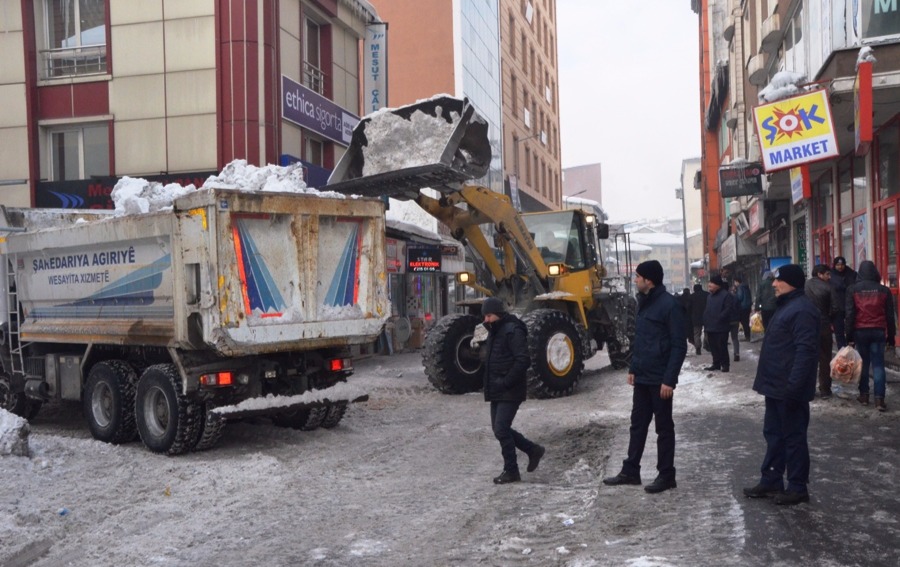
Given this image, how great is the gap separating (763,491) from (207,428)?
218 inches

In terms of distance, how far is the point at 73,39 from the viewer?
2002 cm

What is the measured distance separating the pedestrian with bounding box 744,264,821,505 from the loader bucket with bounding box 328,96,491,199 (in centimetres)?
592

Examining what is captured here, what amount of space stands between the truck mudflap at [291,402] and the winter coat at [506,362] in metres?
2.91

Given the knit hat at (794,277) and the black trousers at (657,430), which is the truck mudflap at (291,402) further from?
the knit hat at (794,277)

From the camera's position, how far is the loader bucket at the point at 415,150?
11914 millimetres

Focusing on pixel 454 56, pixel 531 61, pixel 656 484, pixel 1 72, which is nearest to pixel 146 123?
pixel 1 72

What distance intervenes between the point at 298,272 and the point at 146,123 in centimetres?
1130

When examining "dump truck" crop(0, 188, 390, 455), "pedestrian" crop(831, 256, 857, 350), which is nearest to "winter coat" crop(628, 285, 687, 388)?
"dump truck" crop(0, 188, 390, 455)

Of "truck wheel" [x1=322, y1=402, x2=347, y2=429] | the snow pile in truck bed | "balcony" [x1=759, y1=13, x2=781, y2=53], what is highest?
"balcony" [x1=759, y1=13, x2=781, y2=53]

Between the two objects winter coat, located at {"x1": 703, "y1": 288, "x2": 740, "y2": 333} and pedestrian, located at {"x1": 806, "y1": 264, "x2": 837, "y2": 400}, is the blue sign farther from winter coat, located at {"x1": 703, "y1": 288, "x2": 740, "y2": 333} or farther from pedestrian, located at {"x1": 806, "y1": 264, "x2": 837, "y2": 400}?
pedestrian, located at {"x1": 806, "y1": 264, "x2": 837, "y2": 400}

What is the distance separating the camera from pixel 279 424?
36.2 feet

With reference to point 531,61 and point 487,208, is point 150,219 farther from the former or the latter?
point 531,61

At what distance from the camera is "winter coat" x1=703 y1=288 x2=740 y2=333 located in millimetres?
15516

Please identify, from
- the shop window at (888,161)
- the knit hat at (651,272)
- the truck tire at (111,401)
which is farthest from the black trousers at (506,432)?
the shop window at (888,161)
